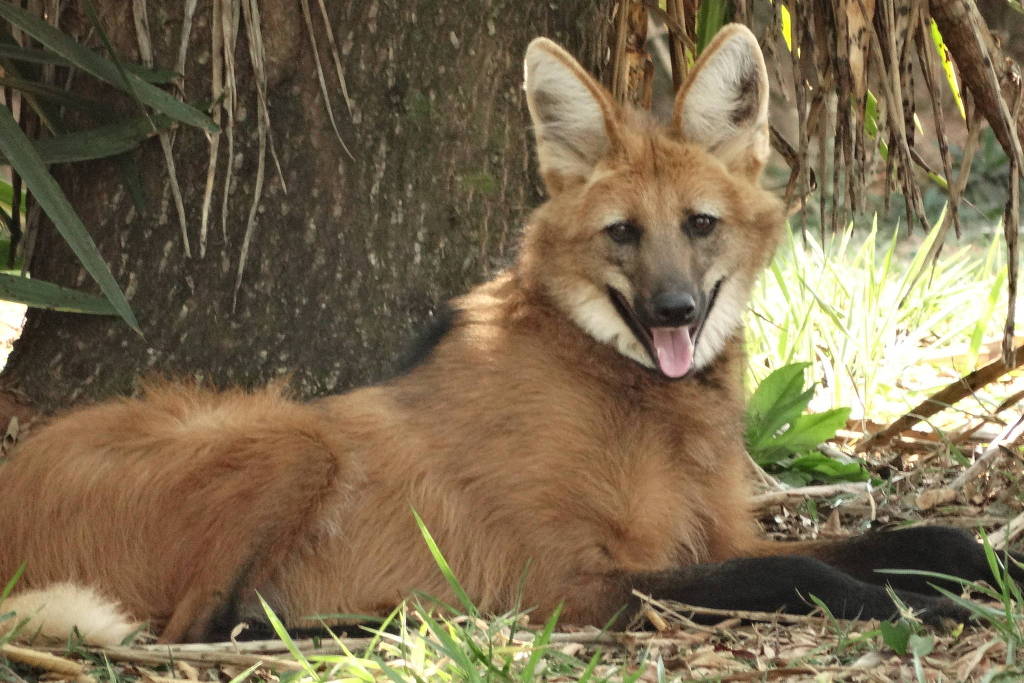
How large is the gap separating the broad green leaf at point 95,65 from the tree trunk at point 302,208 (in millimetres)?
191

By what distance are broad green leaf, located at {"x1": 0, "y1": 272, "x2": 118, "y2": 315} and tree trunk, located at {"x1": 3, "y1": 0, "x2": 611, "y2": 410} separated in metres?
0.14

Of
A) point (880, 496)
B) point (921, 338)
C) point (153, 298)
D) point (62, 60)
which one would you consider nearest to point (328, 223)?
point (153, 298)

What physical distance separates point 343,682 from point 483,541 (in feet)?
3.01

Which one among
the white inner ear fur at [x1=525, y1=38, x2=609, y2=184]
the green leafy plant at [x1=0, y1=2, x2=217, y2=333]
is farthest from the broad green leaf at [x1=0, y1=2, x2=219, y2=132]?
the white inner ear fur at [x1=525, y1=38, x2=609, y2=184]

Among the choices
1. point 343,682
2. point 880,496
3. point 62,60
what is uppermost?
point 62,60

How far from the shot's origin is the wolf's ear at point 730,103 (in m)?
3.07

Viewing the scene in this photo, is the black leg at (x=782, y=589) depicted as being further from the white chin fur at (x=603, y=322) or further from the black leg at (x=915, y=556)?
the white chin fur at (x=603, y=322)

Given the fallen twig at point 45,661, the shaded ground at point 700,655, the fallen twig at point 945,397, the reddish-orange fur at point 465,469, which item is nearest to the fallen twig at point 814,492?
the fallen twig at point 945,397

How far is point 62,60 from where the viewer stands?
3.23 m

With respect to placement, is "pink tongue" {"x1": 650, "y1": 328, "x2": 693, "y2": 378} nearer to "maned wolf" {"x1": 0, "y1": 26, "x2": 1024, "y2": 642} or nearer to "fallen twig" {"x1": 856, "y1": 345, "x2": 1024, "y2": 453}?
"maned wolf" {"x1": 0, "y1": 26, "x2": 1024, "y2": 642}

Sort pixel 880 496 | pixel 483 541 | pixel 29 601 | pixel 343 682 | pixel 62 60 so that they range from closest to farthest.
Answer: pixel 343 682 < pixel 29 601 < pixel 483 541 < pixel 62 60 < pixel 880 496

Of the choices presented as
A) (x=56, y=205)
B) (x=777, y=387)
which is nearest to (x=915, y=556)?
(x=777, y=387)

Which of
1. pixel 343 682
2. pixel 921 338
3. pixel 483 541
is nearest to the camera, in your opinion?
pixel 343 682

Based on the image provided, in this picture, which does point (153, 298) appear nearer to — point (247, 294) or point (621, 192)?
point (247, 294)
